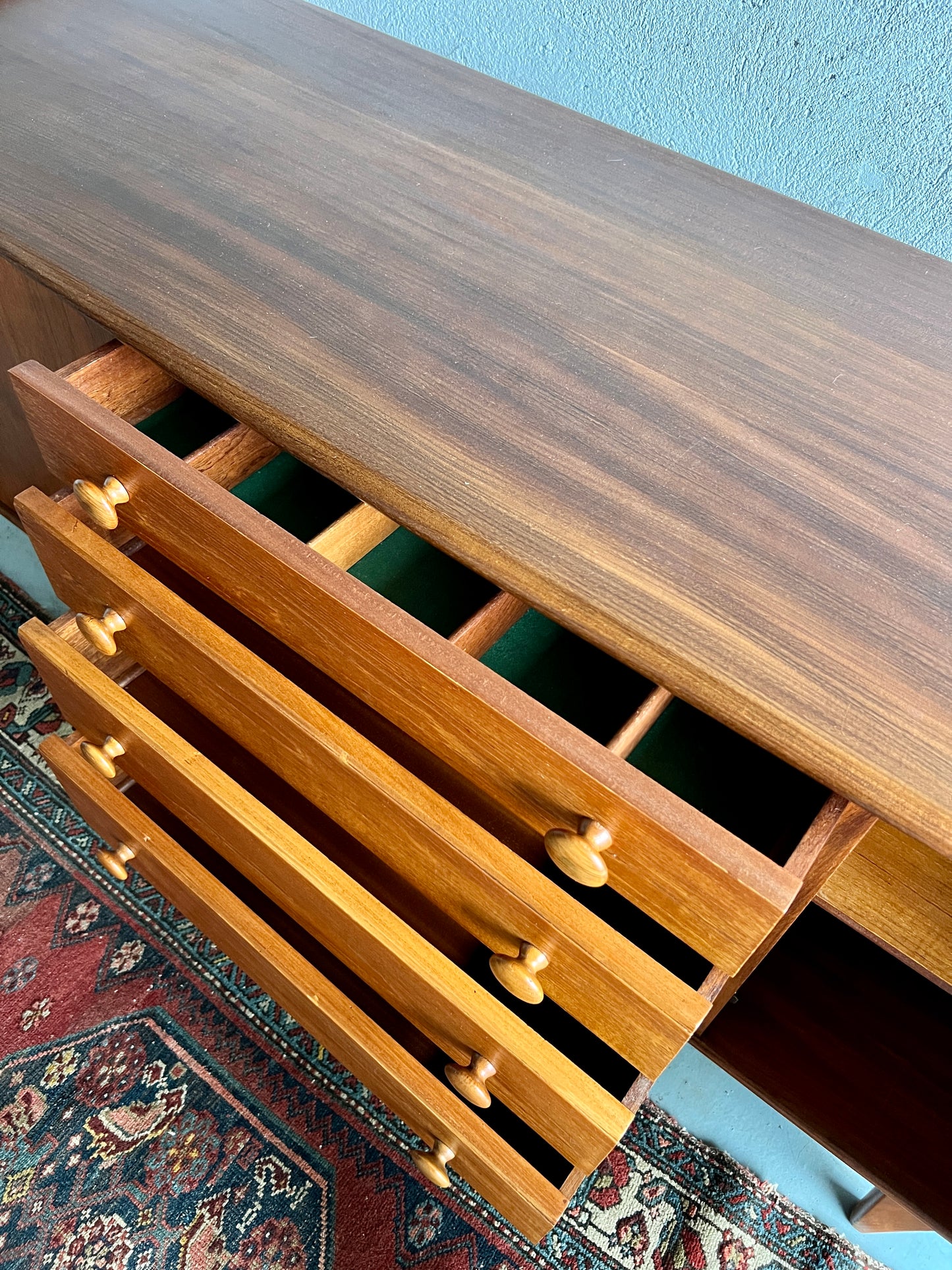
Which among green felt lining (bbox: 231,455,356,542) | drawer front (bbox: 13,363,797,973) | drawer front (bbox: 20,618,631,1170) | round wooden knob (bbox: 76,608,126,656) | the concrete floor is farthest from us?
the concrete floor

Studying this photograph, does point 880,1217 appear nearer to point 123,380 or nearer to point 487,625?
point 487,625

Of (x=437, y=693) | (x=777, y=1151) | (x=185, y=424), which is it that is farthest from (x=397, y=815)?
(x=777, y=1151)

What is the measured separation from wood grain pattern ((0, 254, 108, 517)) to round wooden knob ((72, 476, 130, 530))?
18 cm

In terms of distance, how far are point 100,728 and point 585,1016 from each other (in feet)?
1.46

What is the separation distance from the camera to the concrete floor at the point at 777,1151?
2.93 ft

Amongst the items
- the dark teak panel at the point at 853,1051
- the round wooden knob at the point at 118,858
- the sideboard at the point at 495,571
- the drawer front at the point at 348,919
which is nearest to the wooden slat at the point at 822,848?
the sideboard at the point at 495,571

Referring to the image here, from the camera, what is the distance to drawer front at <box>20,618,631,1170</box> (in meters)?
0.54

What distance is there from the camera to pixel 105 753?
0.76 m

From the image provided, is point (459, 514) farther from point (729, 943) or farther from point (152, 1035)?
point (152, 1035)

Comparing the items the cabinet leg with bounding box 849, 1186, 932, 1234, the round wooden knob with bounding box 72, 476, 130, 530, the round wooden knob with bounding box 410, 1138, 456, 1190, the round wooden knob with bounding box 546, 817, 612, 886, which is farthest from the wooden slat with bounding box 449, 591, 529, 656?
the cabinet leg with bounding box 849, 1186, 932, 1234

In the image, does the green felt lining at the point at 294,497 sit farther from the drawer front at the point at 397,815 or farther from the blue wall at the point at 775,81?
the blue wall at the point at 775,81

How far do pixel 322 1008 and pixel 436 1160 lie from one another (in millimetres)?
157

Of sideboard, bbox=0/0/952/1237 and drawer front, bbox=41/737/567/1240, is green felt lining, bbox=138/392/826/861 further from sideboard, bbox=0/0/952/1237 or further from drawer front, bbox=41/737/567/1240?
drawer front, bbox=41/737/567/1240

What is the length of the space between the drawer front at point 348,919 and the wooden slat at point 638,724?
0.18 metres
